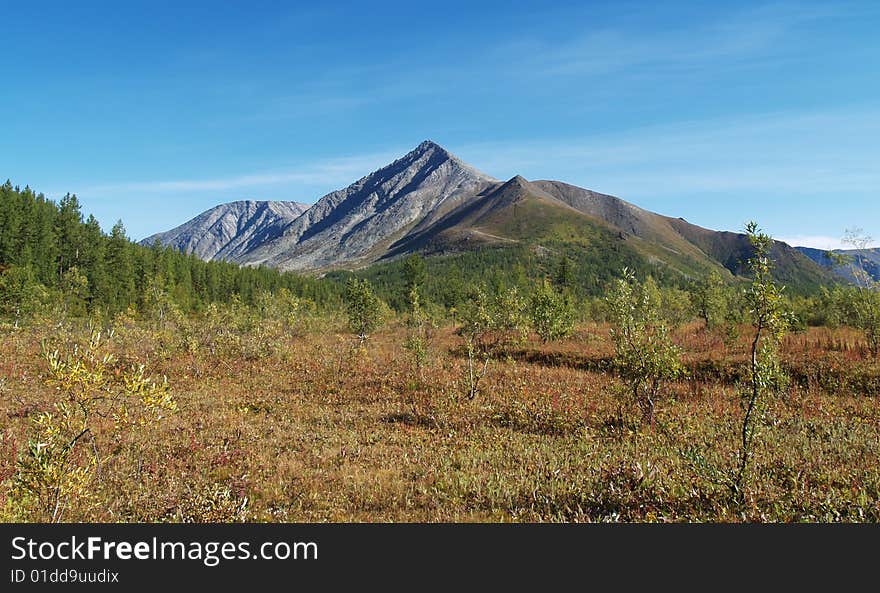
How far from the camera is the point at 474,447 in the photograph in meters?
14.7

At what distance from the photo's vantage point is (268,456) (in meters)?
14.3

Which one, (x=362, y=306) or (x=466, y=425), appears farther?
(x=362, y=306)

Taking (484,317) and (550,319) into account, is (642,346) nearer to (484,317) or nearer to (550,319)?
(484,317)

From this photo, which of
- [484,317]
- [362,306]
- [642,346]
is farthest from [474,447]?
[362,306]

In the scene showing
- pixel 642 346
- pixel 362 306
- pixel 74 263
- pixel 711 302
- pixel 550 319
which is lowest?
pixel 642 346

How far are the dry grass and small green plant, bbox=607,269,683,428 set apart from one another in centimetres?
124

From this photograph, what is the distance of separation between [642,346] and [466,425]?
7441 millimetres

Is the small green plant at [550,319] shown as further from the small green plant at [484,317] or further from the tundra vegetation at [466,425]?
the small green plant at [484,317]

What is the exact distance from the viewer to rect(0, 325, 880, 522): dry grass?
368 inches

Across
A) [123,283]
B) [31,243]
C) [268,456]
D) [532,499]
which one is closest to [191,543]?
[532,499]

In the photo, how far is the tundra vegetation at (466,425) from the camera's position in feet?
28.8

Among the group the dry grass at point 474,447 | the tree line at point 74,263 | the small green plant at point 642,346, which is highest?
the tree line at point 74,263

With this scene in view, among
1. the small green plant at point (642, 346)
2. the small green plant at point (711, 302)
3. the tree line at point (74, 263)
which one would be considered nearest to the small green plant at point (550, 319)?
the small green plant at point (711, 302)

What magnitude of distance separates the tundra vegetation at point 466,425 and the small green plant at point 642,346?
0.26 feet
